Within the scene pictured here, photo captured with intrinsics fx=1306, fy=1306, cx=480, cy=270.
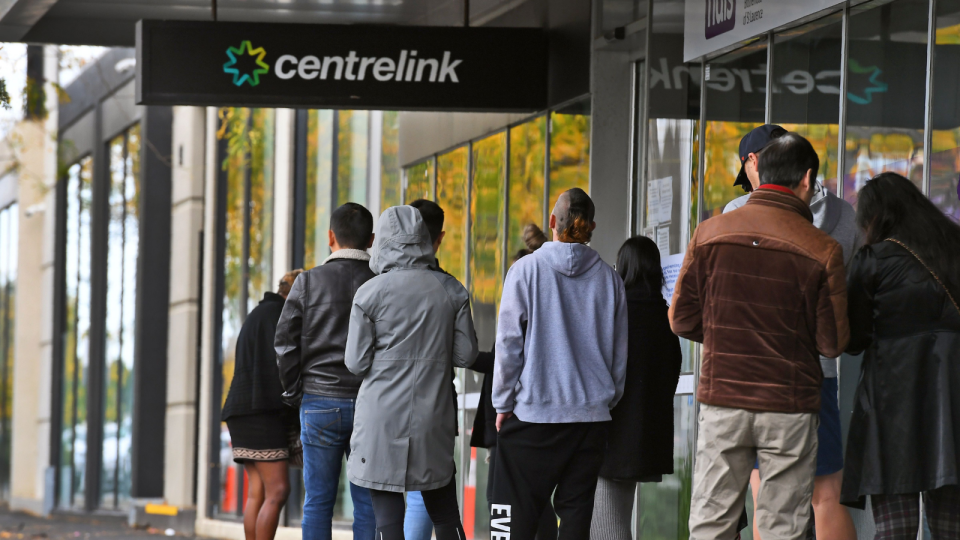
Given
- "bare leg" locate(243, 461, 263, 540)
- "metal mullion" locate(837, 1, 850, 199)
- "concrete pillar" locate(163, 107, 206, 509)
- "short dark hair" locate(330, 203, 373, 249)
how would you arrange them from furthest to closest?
"concrete pillar" locate(163, 107, 206, 509) < "bare leg" locate(243, 461, 263, 540) < "short dark hair" locate(330, 203, 373, 249) < "metal mullion" locate(837, 1, 850, 199)

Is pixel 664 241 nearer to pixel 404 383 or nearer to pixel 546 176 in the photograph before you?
pixel 546 176

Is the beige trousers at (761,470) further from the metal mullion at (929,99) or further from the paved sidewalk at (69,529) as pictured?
the paved sidewalk at (69,529)

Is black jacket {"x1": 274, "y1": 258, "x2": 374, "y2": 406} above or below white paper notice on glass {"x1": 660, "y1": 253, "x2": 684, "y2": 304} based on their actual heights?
below

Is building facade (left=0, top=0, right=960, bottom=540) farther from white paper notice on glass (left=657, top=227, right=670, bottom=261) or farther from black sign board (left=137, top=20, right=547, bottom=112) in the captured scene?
black sign board (left=137, top=20, right=547, bottom=112)

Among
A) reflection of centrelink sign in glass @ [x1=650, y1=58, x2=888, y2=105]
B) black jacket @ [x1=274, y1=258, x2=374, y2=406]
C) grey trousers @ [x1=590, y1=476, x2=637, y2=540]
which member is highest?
reflection of centrelink sign in glass @ [x1=650, y1=58, x2=888, y2=105]

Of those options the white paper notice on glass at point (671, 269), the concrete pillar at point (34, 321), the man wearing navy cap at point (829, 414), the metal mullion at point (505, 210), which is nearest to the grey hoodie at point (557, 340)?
the man wearing navy cap at point (829, 414)

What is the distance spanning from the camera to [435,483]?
599 centimetres

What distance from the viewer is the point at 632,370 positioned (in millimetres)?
6234

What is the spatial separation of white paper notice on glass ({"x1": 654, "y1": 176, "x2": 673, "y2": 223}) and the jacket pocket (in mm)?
3157

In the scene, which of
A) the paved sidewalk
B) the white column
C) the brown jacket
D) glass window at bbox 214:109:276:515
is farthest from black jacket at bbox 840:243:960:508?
the paved sidewalk

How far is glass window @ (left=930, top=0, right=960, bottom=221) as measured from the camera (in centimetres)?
614

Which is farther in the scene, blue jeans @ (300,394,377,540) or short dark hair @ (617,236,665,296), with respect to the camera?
blue jeans @ (300,394,377,540)

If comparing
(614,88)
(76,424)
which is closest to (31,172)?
(76,424)

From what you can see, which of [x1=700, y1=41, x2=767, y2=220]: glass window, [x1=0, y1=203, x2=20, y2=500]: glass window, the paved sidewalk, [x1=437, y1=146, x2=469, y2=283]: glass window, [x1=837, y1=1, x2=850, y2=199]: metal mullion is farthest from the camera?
[x1=0, y1=203, x2=20, y2=500]: glass window
